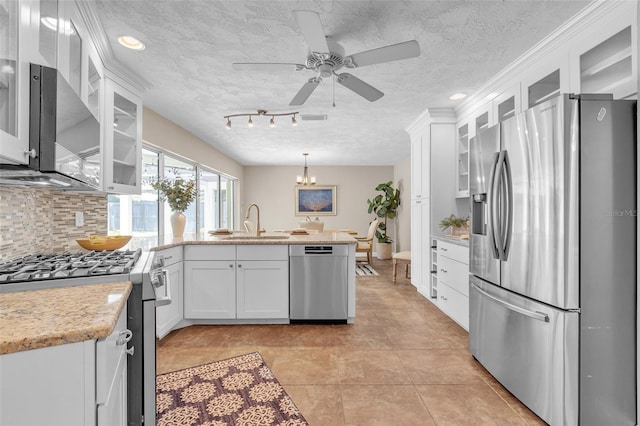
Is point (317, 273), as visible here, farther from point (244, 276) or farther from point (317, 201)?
point (317, 201)

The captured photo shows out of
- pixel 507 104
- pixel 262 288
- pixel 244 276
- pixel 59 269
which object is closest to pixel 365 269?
pixel 262 288

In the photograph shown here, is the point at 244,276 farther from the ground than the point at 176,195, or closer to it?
closer to it

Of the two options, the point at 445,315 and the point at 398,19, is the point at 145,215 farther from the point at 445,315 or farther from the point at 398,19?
the point at 445,315

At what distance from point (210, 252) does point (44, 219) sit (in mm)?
1301

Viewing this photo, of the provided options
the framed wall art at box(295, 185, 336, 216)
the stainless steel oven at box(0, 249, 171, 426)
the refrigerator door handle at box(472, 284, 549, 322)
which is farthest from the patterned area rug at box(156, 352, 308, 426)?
the framed wall art at box(295, 185, 336, 216)

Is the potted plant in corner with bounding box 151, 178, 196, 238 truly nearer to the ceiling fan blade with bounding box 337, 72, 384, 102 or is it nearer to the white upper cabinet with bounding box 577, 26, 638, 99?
the ceiling fan blade with bounding box 337, 72, 384, 102

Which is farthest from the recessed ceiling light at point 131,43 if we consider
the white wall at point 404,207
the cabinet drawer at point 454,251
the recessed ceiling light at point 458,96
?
the white wall at point 404,207

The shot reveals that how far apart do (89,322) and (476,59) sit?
3035mm

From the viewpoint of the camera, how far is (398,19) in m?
2.03

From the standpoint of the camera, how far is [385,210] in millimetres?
7793

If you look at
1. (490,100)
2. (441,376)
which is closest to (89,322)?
(441,376)

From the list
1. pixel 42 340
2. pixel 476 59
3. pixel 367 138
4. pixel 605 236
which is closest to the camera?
pixel 42 340

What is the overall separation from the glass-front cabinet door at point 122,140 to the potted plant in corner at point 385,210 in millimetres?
5887

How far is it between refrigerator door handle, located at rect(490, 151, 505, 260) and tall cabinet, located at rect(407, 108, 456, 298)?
76.7 inches
